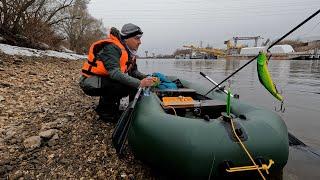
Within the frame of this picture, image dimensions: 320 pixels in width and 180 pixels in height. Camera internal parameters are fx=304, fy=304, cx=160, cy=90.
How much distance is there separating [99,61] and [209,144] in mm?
2212

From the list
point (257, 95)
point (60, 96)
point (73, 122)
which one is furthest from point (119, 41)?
point (257, 95)

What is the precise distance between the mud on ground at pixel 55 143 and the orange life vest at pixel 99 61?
83 centimetres

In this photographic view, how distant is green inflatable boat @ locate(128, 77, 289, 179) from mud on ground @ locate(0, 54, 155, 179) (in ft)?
1.40

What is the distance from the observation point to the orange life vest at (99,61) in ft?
13.9

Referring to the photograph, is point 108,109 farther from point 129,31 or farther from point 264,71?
point 264,71

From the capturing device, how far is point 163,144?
294cm

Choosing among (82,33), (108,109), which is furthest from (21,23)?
(82,33)

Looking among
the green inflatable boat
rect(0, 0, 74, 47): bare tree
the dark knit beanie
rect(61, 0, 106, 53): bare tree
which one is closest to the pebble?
the green inflatable boat

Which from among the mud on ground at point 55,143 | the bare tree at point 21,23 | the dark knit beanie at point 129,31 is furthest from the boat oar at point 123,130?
the bare tree at point 21,23

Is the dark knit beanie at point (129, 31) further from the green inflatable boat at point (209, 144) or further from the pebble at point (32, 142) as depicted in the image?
the pebble at point (32, 142)

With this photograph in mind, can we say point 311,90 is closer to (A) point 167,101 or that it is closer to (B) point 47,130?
(A) point 167,101

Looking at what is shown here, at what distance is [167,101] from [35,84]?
171 inches

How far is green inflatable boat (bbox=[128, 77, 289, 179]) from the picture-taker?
280 cm

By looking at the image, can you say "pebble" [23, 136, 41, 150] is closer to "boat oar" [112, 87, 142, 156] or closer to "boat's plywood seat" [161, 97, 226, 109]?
"boat oar" [112, 87, 142, 156]
